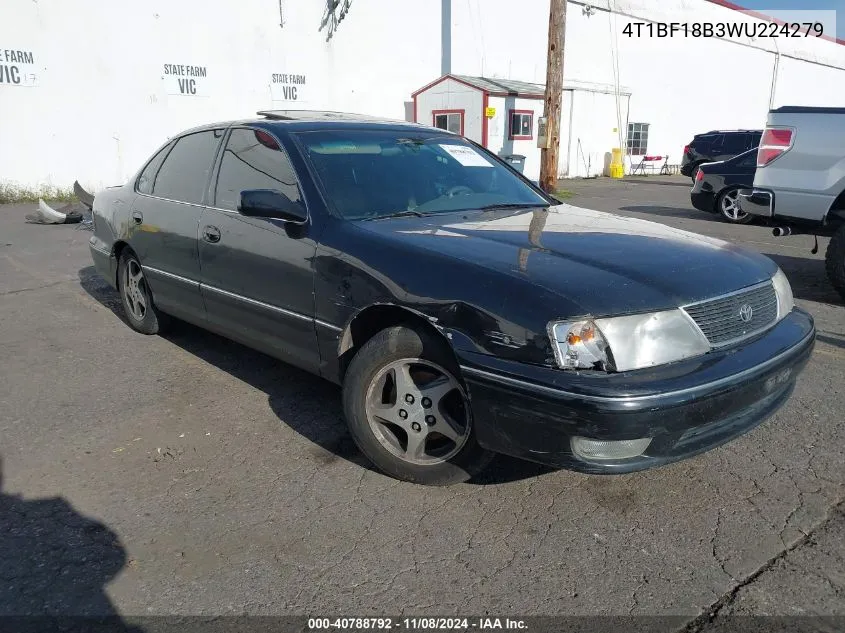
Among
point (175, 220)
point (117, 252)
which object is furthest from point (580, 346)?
point (117, 252)

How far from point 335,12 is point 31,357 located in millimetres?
14697

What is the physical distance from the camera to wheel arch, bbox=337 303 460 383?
2.93 metres

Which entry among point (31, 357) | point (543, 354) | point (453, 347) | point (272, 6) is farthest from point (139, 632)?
point (272, 6)

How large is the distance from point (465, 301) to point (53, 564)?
5.99 feet

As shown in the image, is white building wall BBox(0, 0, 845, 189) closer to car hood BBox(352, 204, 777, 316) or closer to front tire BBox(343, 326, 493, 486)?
car hood BBox(352, 204, 777, 316)

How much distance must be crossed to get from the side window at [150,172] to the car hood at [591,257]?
2.40m

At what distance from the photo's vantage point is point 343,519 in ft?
9.53

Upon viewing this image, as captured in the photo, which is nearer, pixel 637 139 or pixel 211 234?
pixel 211 234

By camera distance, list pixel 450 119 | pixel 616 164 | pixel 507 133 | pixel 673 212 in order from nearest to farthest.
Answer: pixel 673 212 < pixel 450 119 < pixel 507 133 < pixel 616 164

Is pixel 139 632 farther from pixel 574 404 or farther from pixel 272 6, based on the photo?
pixel 272 6

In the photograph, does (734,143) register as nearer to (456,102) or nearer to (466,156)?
(456,102)

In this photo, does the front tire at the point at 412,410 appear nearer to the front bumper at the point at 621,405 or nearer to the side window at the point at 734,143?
the front bumper at the point at 621,405

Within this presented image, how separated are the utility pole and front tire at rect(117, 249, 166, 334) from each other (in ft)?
40.0

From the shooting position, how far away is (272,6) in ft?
53.8
